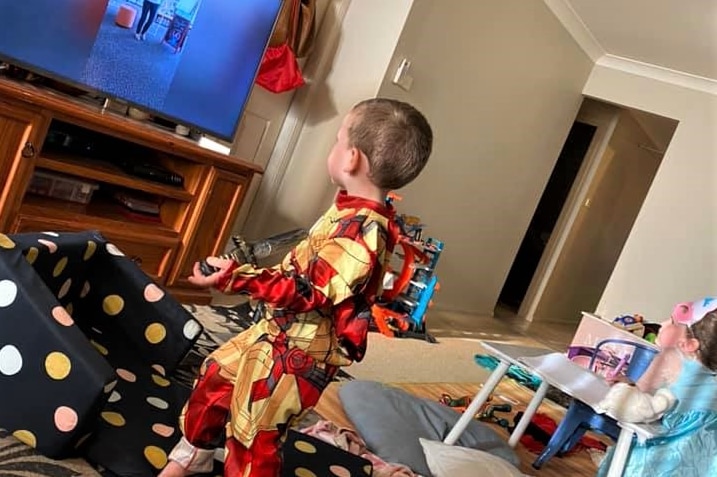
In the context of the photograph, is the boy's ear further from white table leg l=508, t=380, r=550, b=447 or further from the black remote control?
white table leg l=508, t=380, r=550, b=447

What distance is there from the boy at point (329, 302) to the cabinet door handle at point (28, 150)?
3.76 feet

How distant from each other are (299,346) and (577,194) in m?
5.47

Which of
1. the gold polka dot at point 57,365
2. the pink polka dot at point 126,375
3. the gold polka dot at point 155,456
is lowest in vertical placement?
the gold polka dot at point 155,456

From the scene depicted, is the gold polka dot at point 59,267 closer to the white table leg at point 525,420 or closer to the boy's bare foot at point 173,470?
the boy's bare foot at point 173,470

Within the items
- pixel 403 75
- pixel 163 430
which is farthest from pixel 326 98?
pixel 163 430

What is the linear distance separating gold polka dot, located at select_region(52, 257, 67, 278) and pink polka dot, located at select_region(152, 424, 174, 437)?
0.42m

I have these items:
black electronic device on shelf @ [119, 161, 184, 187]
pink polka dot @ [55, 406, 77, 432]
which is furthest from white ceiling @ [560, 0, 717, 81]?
pink polka dot @ [55, 406, 77, 432]

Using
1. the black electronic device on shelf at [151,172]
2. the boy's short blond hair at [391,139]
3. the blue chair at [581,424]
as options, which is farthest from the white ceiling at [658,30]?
the boy's short blond hair at [391,139]

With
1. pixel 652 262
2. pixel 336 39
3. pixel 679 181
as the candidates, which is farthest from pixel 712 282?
pixel 336 39

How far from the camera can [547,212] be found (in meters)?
6.79

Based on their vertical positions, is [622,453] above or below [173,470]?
above

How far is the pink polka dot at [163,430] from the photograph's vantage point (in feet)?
5.46

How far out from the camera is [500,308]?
21.8 ft

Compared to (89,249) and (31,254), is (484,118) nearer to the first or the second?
(89,249)
